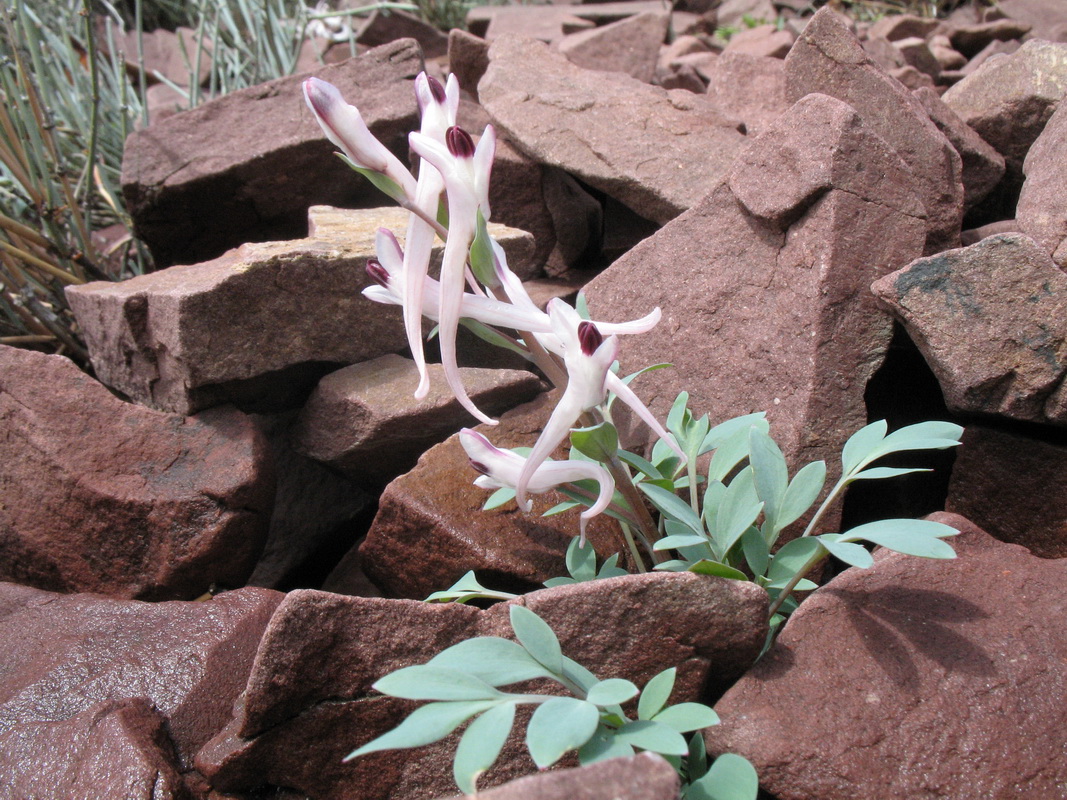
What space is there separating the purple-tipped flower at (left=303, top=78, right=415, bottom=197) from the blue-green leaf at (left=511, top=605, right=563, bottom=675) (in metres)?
0.69

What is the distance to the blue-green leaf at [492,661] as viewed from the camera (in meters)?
1.13

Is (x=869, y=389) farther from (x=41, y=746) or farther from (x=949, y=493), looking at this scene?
(x=41, y=746)

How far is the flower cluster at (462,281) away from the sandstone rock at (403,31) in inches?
169

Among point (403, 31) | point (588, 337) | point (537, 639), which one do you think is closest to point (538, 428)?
point (588, 337)

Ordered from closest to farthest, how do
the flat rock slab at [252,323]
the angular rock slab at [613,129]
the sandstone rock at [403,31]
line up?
the flat rock slab at [252,323] < the angular rock slab at [613,129] < the sandstone rock at [403,31]

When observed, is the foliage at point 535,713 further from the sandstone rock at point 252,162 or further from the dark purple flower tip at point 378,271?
the sandstone rock at point 252,162

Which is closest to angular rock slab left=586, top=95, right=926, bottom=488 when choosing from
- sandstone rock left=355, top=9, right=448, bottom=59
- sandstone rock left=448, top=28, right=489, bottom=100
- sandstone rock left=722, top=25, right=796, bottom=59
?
sandstone rock left=448, top=28, right=489, bottom=100

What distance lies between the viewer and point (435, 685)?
1069mm

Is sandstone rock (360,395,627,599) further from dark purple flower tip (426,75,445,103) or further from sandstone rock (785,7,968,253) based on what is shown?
sandstone rock (785,7,968,253)

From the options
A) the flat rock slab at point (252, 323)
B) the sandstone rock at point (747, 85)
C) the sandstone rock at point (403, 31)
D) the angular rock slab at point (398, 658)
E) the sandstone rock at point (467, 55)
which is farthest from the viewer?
the sandstone rock at point (403, 31)

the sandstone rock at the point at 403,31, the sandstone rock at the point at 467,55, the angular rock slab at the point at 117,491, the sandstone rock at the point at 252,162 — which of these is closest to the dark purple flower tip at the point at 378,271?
the angular rock slab at the point at 117,491

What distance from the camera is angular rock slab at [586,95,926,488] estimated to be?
70.9 inches

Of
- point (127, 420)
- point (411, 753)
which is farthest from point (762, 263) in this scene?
point (127, 420)

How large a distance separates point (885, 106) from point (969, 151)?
36 centimetres
